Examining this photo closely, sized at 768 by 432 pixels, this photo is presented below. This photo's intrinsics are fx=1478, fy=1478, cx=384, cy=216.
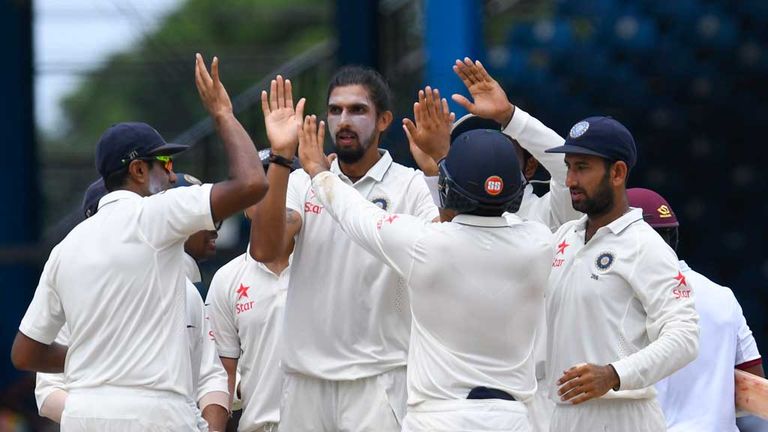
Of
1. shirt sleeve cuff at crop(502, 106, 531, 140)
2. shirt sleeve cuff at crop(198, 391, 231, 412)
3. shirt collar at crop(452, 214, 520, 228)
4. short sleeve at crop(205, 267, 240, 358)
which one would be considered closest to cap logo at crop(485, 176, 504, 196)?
shirt collar at crop(452, 214, 520, 228)

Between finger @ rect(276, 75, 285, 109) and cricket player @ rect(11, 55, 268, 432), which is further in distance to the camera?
finger @ rect(276, 75, 285, 109)

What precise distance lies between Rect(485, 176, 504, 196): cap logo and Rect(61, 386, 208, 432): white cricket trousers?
148 cm

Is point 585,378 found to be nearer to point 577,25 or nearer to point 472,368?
point 472,368

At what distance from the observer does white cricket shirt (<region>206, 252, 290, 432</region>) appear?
7.30 meters

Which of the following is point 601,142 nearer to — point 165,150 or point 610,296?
point 610,296

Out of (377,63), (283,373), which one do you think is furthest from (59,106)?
(283,373)

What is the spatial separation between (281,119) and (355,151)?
0.48 meters

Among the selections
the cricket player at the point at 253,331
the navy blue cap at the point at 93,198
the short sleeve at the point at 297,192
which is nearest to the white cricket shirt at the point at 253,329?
the cricket player at the point at 253,331

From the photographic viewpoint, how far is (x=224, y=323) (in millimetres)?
7465

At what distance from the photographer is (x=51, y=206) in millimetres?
21391

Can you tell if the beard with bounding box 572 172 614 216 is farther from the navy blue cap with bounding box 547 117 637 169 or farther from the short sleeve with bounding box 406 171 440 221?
the short sleeve with bounding box 406 171 440 221

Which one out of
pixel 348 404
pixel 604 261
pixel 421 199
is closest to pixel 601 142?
pixel 604 261

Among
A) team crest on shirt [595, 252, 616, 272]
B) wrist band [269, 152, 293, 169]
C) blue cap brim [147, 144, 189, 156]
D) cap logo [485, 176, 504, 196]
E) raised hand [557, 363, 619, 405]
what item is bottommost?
raised hand [557, 363, 619, 405]

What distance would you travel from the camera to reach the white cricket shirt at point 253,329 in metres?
7.30
